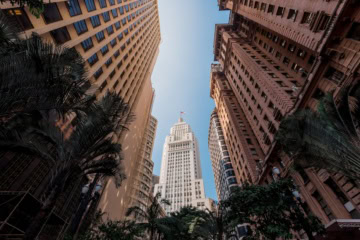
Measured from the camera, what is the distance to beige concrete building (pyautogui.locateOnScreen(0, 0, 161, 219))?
18.9 m

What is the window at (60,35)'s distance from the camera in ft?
66.0

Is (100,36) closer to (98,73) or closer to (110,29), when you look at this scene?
(110,29)

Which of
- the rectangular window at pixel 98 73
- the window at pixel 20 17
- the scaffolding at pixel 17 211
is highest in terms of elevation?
the rectangular window at pixel 98 73

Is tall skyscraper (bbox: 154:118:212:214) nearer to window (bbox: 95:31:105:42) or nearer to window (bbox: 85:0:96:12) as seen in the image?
window (bbox: 95:31:105:42)

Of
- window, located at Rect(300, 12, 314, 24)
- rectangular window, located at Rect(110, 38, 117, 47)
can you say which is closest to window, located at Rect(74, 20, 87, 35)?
rectangular window, located at Rect(110, 38, 117, 47)

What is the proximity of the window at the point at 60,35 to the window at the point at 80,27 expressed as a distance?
2.17 metres

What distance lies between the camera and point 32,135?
8.56 meters

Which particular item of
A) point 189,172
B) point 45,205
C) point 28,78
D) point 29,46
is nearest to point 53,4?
point 29,46

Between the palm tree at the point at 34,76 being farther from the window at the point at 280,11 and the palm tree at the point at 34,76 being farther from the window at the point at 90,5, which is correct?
the window at the point at 280,11

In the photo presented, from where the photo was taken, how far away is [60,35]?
20.7 m

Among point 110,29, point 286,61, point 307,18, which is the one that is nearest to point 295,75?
point 286,61

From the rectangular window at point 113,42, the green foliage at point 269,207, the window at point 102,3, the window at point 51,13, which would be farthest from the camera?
the rectangular window at point 113,42

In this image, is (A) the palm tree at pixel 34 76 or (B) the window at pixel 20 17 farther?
(B) the window at pixel 20 17

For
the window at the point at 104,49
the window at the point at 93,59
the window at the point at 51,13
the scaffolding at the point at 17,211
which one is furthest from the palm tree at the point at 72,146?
the window at the point at 104,49
